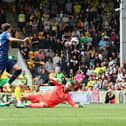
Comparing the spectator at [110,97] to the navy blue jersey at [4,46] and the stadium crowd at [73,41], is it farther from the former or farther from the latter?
the navy blue jersey at [4,46]

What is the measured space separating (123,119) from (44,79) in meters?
17.1

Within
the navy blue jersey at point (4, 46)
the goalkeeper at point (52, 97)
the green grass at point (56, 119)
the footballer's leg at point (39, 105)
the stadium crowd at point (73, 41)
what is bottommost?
the stadium crowd at point (73, 41)

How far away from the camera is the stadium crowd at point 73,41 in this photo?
31016 millimetres

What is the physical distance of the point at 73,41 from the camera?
3378cm

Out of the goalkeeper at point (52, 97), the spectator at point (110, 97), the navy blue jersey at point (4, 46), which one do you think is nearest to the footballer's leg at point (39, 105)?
the goalkeeper at point (52, 97)

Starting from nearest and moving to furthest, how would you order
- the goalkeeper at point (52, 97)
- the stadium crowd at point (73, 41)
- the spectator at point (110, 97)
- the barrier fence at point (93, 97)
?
the goalkeeper at point (52, 97), the spectator at point (110, 97), the barrier fence at point (93, 97), the stadium crowd at point (73, 41)

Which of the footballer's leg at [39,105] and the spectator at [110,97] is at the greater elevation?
the footballer's leg at [39,105]

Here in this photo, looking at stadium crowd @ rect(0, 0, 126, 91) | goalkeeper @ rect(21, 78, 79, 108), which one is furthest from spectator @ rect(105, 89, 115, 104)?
goalkeeper @ rect(21, 78, 79, 108)

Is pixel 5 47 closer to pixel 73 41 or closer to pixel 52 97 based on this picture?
pixel 52 97

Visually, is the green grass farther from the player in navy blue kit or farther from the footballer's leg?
the player in navy blue kit

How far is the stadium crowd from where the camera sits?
3102 centimetres

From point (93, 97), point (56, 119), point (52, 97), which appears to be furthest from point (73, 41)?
point (56, 119)

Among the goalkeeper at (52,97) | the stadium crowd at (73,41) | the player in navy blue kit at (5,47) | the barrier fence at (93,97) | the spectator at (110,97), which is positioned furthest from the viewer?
the stadium crowd at (73,41)

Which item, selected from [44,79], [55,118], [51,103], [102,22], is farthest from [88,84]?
[55,118]
